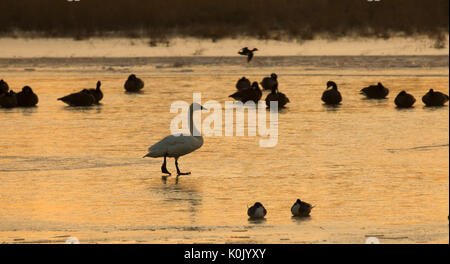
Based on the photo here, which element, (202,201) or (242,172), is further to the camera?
(242,172)

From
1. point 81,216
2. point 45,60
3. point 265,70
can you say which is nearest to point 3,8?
point 45,60

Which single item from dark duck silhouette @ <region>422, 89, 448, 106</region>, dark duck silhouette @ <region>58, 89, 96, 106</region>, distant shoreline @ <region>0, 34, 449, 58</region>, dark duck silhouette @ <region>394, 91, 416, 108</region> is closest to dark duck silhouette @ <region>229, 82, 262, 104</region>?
dark duck silhouette @ <region>58, 89, 96, 106</region>

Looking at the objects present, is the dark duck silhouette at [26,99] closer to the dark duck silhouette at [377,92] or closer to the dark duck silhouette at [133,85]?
the dark duck silhouette at [133,85]

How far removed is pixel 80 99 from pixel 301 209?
1209cm

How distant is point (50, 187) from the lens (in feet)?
38.8

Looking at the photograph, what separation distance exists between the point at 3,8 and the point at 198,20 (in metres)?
9.21

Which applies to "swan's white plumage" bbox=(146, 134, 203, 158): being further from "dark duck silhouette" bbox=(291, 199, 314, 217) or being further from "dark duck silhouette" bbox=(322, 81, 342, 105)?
"dark duck silhouette" bbox=(322, 81, 342, 105)

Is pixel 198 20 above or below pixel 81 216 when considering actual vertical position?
above

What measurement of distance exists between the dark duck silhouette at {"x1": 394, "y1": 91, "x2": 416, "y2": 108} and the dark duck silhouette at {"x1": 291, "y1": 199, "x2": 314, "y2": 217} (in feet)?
33.4

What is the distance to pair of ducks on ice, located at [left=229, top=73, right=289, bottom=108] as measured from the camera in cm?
2045

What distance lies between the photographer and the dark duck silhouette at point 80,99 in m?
21.4

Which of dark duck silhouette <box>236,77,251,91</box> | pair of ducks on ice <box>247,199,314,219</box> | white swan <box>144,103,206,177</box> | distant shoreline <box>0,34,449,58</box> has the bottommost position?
pair of ducks on ice <box>247,199,314,219</box>
